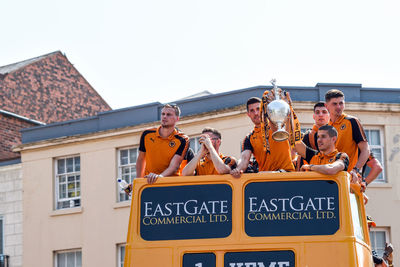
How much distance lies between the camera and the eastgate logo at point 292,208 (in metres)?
9.27

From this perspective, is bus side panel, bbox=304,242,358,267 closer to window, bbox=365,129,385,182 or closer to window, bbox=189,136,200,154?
window, bbox=365,129,385,182

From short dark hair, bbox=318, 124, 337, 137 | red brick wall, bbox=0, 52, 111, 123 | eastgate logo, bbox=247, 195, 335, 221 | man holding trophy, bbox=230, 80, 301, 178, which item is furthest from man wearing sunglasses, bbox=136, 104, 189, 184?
red brick wall, bbox=0, 52, 111, 123

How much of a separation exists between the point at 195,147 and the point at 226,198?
64.0 ft

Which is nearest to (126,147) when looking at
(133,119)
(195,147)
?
(133,119)

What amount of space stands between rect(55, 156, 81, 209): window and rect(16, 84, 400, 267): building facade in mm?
34

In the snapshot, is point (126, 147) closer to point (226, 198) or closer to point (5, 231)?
point (5, 231)

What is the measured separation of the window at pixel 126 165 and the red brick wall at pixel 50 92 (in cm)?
815

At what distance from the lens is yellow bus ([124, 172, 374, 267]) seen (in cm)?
912

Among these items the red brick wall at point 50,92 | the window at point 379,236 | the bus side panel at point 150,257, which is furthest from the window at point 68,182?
the bus side panel at point 150,257

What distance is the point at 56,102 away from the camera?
39.6 meters

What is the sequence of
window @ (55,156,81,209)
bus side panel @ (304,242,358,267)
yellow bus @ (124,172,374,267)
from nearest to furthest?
bus side panel @ (304,242,358,267) < yellow bus @ (124,172,374,267) < window @ (55,156,81,209)

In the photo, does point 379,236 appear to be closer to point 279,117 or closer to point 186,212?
point 279,117

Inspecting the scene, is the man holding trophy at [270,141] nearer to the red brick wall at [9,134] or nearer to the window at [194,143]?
the window at [194,143]

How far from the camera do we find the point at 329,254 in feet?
29.5
